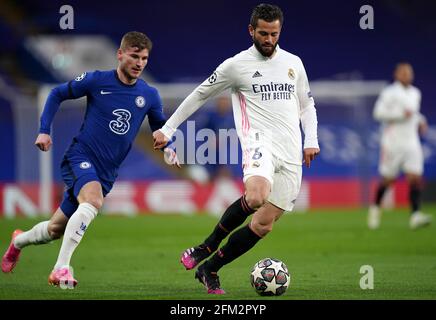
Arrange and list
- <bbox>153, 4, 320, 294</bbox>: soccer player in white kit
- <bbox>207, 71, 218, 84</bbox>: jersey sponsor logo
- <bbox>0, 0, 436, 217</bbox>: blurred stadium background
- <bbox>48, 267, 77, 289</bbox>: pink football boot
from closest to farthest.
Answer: <bbox>48, 267, 77, 289</bbox>: pink football boot < <bbox>153, 4, 320, 294</bbox>: soccer player in white kit < <bbox>207, 71, 218, 84</bbox>: jersey sponsor logo < <bbox>0, 0, 436, 217</bbox>: blurred stadium background

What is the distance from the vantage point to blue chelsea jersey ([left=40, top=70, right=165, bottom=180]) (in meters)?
8.21

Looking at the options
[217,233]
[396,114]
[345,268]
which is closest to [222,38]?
[396,114]

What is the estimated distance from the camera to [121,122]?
27.1ft

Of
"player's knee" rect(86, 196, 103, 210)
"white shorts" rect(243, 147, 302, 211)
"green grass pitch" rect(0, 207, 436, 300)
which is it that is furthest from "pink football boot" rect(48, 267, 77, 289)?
"white shorts" rect(243, 147, 302, 211)

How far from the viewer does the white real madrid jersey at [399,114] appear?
15758 mm

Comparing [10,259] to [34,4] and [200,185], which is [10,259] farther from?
[34,4]

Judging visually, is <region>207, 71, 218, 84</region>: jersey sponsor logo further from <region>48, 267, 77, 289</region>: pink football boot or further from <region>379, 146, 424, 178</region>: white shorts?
<region>379, 146, 424, 178</region>: white shorts

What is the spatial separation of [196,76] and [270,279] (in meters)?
16.8

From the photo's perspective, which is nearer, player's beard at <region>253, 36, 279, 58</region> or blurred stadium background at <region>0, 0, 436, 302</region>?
player's beard at <region>253, 36, 279, 58</region>

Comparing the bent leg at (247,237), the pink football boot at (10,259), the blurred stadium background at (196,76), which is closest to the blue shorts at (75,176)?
the pink football boot at (10,259)

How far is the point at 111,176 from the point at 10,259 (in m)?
1.37

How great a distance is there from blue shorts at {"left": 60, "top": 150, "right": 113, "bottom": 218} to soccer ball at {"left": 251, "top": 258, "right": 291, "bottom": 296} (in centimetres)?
154

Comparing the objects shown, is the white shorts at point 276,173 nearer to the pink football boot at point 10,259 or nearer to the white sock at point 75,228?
the white sock at point 75,228

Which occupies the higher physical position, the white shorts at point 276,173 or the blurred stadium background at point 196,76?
the blurred stadium background at point 196,76
